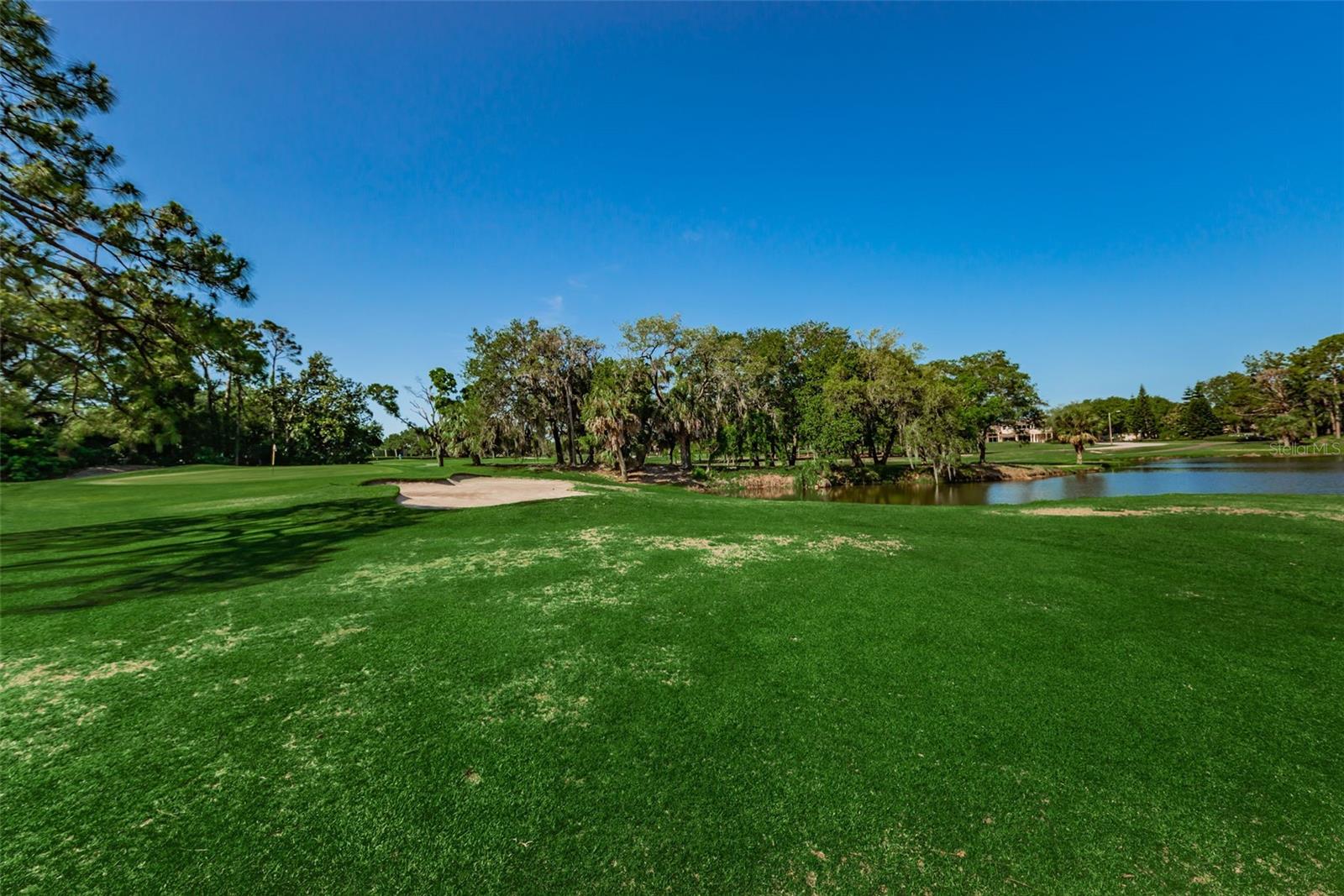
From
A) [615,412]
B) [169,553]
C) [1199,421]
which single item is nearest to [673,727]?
[169,553]

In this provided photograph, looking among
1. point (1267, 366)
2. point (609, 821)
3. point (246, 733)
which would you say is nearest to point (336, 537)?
point (246, 733)

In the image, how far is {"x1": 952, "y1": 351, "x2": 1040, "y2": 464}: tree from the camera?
46281 mm

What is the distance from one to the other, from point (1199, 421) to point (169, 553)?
12745 centimetres

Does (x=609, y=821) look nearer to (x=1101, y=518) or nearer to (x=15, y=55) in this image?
(x=15, y=55)

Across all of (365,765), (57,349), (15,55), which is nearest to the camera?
(365,765)

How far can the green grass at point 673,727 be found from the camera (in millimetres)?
2770

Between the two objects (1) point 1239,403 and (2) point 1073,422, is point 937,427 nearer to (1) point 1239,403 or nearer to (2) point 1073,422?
(2) point 1073,422

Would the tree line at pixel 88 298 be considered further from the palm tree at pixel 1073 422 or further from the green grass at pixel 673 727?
the palm tree at pixel 1073 422

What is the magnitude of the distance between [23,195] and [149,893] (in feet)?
31.4

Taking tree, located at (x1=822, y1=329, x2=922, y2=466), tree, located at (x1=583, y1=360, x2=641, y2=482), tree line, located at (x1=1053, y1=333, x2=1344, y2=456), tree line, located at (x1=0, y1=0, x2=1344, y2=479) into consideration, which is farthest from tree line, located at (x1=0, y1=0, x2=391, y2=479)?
tree line, located at (x1=1053, y1=333, x2=1344, y2=456)

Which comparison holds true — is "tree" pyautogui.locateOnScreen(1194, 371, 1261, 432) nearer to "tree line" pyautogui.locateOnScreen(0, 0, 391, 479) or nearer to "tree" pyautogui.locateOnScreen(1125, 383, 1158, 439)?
"tree" pyautogui.locateOnScreen(1125, 383, 1158, 439)

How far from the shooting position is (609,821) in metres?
3.00

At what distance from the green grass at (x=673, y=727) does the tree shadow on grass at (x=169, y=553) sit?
126 millimetres

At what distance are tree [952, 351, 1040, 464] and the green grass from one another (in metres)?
43.2
